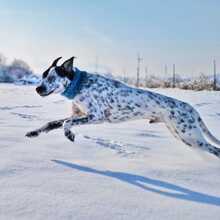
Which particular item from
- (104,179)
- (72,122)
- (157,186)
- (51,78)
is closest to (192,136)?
(72,122)

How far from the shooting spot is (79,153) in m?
4.38

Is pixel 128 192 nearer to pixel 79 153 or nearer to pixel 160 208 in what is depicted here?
pixel 160 208

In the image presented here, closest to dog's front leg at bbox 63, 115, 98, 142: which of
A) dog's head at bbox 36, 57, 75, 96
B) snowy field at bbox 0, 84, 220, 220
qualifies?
snowy field at bbox 0, 84, 220, 220

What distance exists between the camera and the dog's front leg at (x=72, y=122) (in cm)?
445

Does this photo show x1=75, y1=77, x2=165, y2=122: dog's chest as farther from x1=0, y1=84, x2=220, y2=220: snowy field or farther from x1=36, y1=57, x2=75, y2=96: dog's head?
x1=0, y1=84, x2=220, y2=220: snowy field

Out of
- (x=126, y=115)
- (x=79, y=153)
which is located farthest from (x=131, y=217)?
(x=126, y=115)

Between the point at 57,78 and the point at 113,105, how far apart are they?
0.69 metres

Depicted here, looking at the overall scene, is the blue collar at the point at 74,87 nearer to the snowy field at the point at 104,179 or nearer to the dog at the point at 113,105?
the dog at the point at 113,105

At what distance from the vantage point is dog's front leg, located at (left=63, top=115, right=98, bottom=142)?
14.6 ft

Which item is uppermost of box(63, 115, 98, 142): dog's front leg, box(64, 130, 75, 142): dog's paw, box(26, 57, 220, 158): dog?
box(26, 57, 220, 158): dog

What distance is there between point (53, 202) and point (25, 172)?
788mm

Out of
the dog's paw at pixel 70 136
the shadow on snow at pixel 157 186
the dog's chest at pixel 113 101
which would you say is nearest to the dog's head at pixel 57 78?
the dog's chest at pixel 113 101

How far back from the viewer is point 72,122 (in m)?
4.51

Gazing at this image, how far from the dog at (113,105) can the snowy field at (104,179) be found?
0.83 feet
